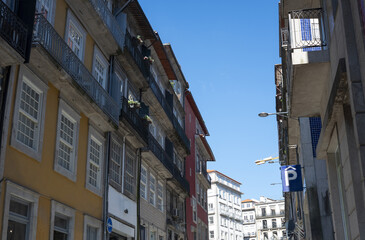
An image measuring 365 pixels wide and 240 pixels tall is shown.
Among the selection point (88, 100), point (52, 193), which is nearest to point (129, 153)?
point (88, 100)

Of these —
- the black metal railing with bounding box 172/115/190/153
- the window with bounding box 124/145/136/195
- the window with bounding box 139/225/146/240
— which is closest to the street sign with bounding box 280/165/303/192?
the window with bounding box 124/145/136/195

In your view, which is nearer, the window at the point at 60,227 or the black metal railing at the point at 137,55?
the window at the point at 60,227

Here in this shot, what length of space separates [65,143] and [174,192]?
14213 millimetres

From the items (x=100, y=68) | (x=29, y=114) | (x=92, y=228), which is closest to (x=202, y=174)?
(x=100, y=68)

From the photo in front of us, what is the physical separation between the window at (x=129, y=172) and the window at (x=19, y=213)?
23.5 ft

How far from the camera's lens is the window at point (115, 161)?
17.0 m

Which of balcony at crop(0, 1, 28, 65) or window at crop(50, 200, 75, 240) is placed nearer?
balcony at crop(0, 1, 28, 65)

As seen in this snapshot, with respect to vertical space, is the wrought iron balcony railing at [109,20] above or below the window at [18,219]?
above

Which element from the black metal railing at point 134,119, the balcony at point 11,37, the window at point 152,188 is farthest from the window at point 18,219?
the window at point 152,188

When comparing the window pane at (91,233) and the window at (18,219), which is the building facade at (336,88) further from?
the window pane at (91,233)

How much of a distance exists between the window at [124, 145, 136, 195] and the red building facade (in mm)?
11404

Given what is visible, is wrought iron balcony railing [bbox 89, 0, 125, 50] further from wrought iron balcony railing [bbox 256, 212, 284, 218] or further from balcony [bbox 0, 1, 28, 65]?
wrought iron balcony railing [bbox 256, 212, 284, 218]

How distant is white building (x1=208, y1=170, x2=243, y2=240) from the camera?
76625 mm

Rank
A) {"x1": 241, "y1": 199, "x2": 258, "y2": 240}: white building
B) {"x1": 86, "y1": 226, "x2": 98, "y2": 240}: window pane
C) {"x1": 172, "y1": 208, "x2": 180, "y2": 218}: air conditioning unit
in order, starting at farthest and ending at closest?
{"x1": 241, "y1": 199, "x2": 258, "y2": 240}: white building, {"x1": 172, "y1": 208, "x2": 180, "y2": 218}: air conditioning unit, {"x1": 86, "y1": 226, "x2": 98, "y2": 240}: window pane
